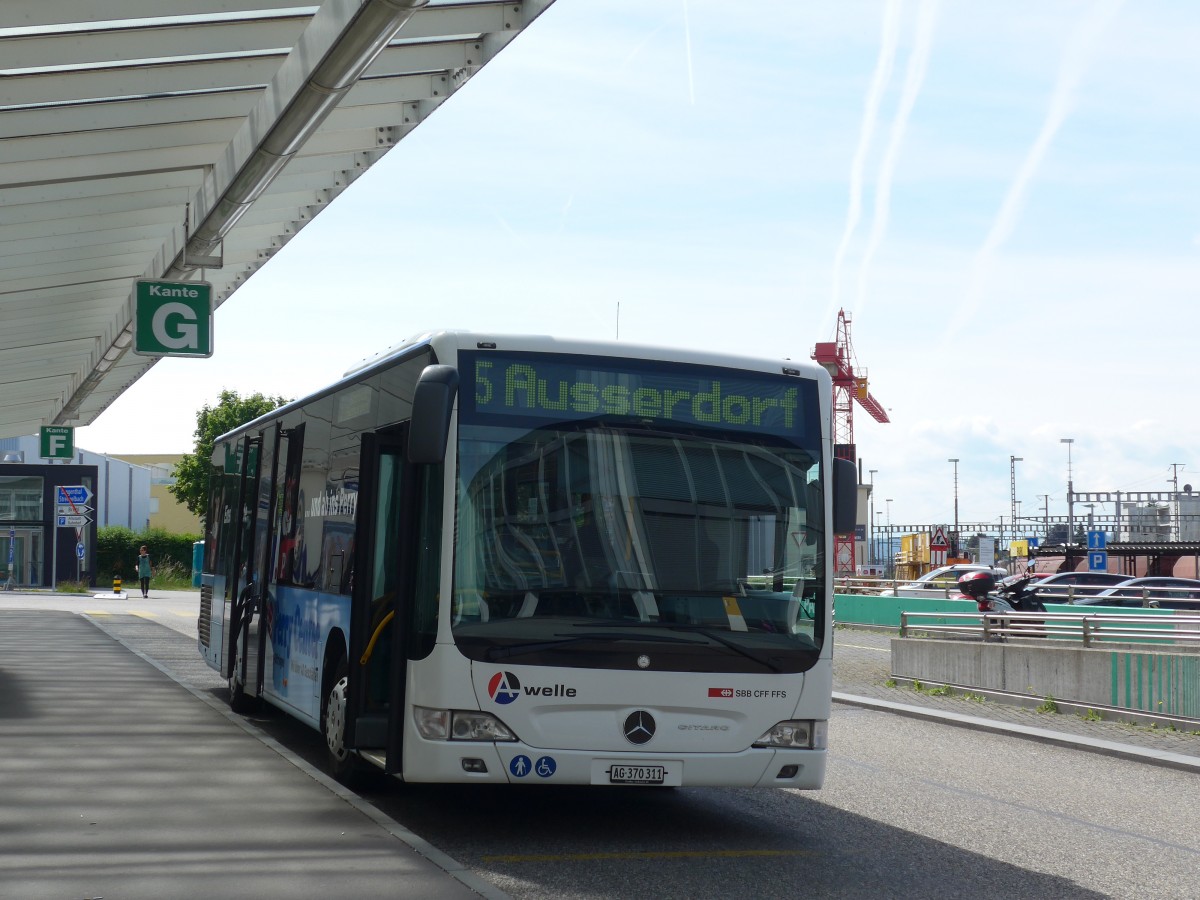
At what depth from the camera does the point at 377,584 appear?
8891 mm

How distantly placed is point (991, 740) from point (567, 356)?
754 centimetres

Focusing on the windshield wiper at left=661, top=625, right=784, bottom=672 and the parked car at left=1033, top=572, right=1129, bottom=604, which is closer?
the windshield wiper at left=661, top=625, right=784, bottom=672

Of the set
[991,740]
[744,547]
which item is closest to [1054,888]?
[744,547]

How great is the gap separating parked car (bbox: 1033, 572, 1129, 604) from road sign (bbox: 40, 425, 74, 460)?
2197cm

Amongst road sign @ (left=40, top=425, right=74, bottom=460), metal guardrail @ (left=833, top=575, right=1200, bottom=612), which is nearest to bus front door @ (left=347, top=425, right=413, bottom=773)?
metal guardrail @ (left=833, top=575, right=1200, bottom=612)

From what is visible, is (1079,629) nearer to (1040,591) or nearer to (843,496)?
(843,496)

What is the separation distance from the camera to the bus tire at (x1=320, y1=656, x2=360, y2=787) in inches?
366

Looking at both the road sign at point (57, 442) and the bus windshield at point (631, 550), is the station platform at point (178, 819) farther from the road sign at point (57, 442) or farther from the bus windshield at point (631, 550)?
the road sign at point (57, 442)

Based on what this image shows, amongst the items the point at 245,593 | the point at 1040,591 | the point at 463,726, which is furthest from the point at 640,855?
the point at 1040,591

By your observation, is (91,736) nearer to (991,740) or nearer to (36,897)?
(36,897)

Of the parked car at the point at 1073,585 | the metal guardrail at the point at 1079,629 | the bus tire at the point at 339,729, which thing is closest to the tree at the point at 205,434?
the parked car at the point at 1073,585

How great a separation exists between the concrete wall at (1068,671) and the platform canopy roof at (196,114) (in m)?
9.11

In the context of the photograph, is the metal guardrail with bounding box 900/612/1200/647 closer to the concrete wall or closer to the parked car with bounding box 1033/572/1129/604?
the concrete wall

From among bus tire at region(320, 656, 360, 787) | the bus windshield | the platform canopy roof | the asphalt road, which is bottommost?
the asphalt road
